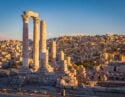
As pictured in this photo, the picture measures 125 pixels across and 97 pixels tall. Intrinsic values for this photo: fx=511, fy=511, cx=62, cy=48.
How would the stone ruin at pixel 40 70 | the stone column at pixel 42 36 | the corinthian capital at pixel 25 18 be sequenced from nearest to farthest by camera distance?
the stone ruin at pixel 40 70 < the corinthian capital at pixel 25 18 < the stone column at pixel 42 36

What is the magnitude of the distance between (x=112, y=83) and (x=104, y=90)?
6844 millimetres

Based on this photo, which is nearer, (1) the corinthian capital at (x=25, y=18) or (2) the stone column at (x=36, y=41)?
(1) the corinthian capital at (x=25, y=18)

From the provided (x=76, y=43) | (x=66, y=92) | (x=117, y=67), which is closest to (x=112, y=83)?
(x=66, y=92)

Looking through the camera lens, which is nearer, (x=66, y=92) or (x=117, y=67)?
(x=66, y=92)

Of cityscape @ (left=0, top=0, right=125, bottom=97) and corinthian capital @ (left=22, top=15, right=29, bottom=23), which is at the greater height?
corinthian capital @ (left=22, top=15, right=29, bottom=23)

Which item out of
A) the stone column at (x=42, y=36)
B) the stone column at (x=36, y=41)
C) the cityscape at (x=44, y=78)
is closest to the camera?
the cityscape at (x=44, y=78)

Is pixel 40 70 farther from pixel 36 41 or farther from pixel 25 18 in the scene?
pixel 25 18

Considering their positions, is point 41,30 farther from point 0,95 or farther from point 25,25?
point 0,95

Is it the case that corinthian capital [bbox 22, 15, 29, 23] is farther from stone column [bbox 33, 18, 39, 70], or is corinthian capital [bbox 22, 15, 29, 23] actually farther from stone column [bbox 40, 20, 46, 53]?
stone column [bbox 40, 20, 46, 53]

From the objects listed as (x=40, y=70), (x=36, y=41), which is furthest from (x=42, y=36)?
(x=40, y=70)

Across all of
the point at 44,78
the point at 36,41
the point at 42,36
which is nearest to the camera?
the point at 44,78

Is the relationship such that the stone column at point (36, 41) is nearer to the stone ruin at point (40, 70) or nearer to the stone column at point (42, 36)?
the stone ruin at point (40, 70)

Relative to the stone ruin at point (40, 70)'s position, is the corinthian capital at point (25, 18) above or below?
above

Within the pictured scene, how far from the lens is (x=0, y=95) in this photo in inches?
1567
